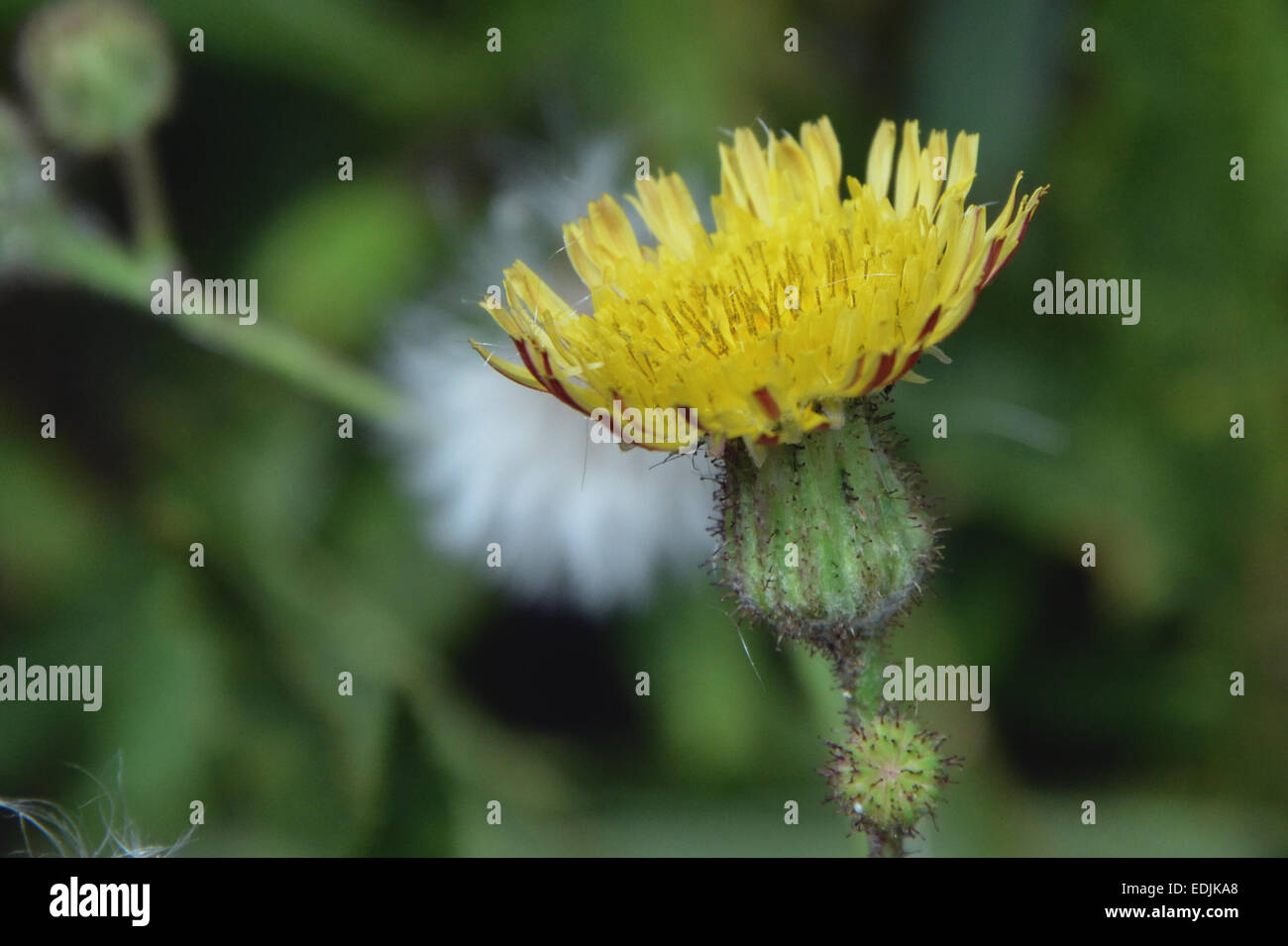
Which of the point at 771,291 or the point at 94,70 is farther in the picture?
the point at 94,70

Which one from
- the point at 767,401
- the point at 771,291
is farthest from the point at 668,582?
the point at 767,401

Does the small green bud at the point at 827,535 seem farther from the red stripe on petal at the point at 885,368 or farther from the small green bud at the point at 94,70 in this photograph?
the small green bud at the point at 94,70

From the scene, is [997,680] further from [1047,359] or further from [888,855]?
[888,855]

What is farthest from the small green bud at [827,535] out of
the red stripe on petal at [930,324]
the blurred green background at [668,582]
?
the blurred green background at [668,582]

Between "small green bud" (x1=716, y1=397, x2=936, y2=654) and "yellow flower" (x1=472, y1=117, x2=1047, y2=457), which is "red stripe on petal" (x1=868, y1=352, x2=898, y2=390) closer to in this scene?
"yellow flower" (x1=472, y1=117, x2=1047, y2=457)

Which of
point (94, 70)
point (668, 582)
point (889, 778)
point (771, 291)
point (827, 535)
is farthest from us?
point (668, 582)

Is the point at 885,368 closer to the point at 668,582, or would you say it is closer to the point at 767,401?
the point at 767,401
